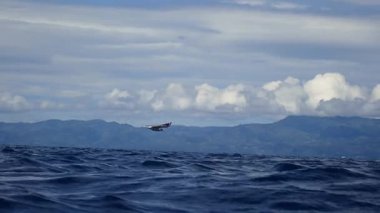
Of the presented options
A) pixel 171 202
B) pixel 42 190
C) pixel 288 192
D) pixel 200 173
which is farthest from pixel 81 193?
pixel 200 173

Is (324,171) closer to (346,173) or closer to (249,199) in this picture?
(346,173)

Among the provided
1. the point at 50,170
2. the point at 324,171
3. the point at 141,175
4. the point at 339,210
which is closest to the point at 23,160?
the point at 50,170

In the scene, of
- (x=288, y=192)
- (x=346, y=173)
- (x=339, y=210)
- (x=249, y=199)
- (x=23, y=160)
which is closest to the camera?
(x=339, y=210)

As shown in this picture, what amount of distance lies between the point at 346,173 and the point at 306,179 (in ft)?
13.7

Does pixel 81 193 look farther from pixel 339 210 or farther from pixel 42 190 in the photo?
pixel 339 210

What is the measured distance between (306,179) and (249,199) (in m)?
7.68

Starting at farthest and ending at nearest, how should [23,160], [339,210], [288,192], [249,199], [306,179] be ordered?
[23,160], [306,179], [288,192], [249,199], [339,210]

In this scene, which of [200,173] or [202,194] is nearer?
[202,194]

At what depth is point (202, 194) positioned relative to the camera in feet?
86.2

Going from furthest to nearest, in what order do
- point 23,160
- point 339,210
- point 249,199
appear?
1. point 23,160
2. point 249,199
3. point 339,210

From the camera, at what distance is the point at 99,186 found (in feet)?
92.2

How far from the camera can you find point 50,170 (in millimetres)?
35500

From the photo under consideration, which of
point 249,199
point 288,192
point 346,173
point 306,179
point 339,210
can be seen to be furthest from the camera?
point 346,173

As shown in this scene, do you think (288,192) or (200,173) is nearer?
(288,192)
